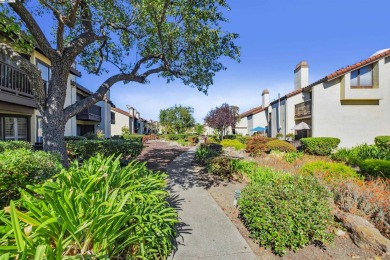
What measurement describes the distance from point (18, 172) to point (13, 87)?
927 cm

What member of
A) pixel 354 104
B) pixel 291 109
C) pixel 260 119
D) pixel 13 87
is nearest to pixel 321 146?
pixel 354 104

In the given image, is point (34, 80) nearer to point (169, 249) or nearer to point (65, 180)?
point (65, 180)

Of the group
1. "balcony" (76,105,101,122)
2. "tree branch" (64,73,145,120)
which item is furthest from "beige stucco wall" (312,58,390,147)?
"balcony" (76,105,101,122)

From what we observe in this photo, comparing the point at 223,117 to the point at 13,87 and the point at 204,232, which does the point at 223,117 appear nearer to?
the point at 13,87

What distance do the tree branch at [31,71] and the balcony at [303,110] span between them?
19.9m

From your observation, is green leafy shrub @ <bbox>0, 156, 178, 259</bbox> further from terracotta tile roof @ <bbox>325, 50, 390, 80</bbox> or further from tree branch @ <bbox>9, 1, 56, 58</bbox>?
terracotta tile roof @ <bbox>325, 50, 390, 80</bbox>

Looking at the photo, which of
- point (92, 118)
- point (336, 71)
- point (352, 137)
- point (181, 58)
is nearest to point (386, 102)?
point (352, 137)

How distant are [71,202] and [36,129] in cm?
1278

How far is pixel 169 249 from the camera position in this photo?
3.08 m

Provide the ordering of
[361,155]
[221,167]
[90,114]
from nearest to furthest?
1. [221,167]
2. [361,155]
3. [90,114]

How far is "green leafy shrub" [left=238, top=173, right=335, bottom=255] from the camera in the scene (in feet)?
10.9

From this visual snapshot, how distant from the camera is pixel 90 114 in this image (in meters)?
20.7

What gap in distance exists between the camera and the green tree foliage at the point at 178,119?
46688 mm

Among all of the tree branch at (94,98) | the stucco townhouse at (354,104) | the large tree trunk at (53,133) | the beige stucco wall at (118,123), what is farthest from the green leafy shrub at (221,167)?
the beige stucco wall at (118,123)
